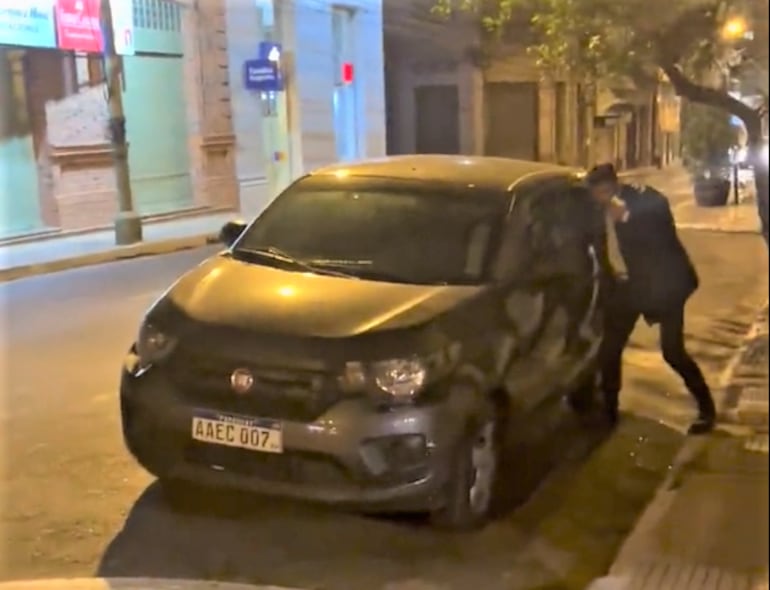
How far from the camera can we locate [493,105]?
12.3 ft

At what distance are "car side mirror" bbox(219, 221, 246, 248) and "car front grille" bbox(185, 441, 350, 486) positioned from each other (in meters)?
0.97

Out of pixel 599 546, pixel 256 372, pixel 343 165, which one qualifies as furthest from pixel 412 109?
pixel 599 546

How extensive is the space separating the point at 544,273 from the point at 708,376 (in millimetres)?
642

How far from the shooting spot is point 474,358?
3.54 metres

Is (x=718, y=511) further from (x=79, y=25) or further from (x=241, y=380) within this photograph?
(x=79, y=25)

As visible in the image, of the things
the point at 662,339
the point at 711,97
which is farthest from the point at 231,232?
the point at 711,97

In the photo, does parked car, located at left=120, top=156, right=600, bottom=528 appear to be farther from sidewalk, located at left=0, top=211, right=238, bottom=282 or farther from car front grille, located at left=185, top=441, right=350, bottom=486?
sidewalk, located at left=0, top=211, right=238, bottom=282

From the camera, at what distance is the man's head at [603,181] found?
3436mm

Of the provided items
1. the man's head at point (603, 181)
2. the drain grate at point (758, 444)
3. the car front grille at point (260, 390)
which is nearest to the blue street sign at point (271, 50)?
the car front grille at point (260, 390)

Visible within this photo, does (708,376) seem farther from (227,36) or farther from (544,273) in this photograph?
(227,36)

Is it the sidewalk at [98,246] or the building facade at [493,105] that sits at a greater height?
the building facade at [493,105]

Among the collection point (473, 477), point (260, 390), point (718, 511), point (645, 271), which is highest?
point (645, 271)

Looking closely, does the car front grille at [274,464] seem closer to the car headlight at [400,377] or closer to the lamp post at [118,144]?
the car headlight at [400,377]

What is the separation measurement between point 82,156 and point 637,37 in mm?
4716
